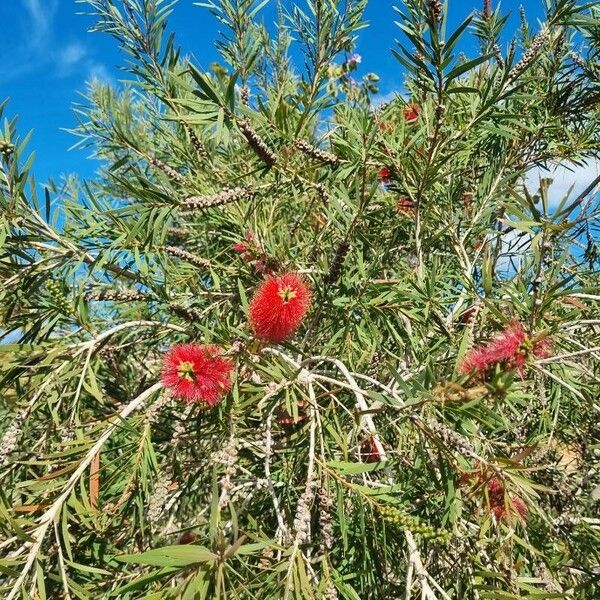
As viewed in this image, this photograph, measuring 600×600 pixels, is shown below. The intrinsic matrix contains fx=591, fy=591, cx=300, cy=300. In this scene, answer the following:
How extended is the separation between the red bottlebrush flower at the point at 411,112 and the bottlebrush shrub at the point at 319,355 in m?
0.02

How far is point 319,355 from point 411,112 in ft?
2.04

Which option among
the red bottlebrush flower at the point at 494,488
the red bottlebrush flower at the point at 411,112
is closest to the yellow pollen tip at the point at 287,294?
the red bottlebrush flower at the point at 494,488

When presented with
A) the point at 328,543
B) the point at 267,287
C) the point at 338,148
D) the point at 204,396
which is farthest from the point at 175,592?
the point at 338,148

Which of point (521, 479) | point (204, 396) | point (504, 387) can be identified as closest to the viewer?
point (504, 387)

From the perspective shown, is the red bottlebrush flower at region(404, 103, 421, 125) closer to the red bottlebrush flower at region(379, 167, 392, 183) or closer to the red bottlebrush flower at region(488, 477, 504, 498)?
A: the red bottlebrush flower at region(379, 167, 392, 183)

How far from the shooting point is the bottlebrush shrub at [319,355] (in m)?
0.61

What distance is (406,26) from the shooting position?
0.67m

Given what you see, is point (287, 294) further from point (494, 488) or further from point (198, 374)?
point (494, 488)

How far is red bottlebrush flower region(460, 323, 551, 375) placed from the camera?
0.55 m

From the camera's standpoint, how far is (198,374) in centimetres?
74

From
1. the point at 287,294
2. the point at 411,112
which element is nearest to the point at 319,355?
the point at 287,294

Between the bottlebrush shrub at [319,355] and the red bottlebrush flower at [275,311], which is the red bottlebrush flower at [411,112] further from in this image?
the red bottlebrush flower at [275,311]

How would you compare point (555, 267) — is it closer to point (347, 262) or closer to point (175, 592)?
point (347, 262)

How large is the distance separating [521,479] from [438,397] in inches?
4.8
